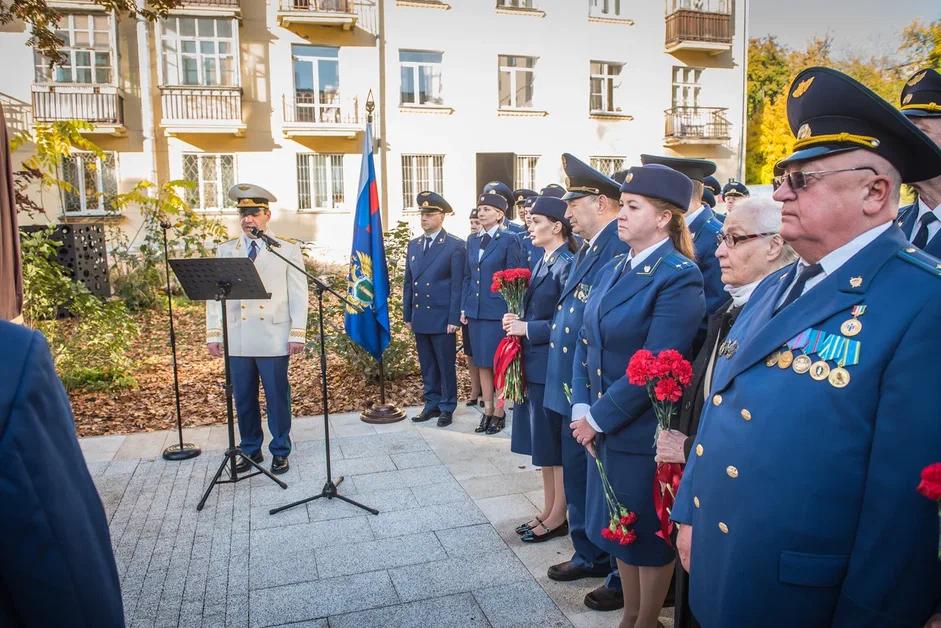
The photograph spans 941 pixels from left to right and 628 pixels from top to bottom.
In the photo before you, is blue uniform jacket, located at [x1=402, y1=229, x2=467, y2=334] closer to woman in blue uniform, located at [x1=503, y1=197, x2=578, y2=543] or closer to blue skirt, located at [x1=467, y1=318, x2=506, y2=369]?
blue skirt, located at [x1=467, y1=318, x2=506, y2=369]

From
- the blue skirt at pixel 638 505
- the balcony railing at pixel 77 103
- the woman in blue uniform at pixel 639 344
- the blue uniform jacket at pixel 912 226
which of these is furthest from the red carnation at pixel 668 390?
the balcony railing at pixel 77 103

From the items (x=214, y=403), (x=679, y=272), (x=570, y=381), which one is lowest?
(x=214, y=403)

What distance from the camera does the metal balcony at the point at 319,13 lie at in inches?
740

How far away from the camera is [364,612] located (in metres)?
3.36

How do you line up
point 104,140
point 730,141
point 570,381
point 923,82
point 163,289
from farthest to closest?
1. point 730,141
2. point 104,140
3. point 163,289
4. point 570,381
5. point 923,82

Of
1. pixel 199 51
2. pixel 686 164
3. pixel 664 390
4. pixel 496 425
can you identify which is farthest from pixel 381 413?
pixel 199 51

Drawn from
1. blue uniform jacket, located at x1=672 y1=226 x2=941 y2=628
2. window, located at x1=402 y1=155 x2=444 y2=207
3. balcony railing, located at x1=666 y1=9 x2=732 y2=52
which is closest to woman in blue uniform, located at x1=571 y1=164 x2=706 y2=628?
blue uniform jacket, located at x1=672 y1=226 x2=941 y2=628

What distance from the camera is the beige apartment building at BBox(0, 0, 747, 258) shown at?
60.5ft

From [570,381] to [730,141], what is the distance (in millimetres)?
23571

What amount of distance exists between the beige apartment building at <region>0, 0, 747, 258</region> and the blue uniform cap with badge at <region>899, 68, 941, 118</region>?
17784mm

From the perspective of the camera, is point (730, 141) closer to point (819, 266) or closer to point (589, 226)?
point (589, 226)

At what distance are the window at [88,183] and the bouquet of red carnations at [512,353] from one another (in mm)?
17316

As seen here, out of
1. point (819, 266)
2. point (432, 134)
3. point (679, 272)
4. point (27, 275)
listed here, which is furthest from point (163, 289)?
point (819, 266)

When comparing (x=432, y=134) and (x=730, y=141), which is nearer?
(x=432, y=134)
